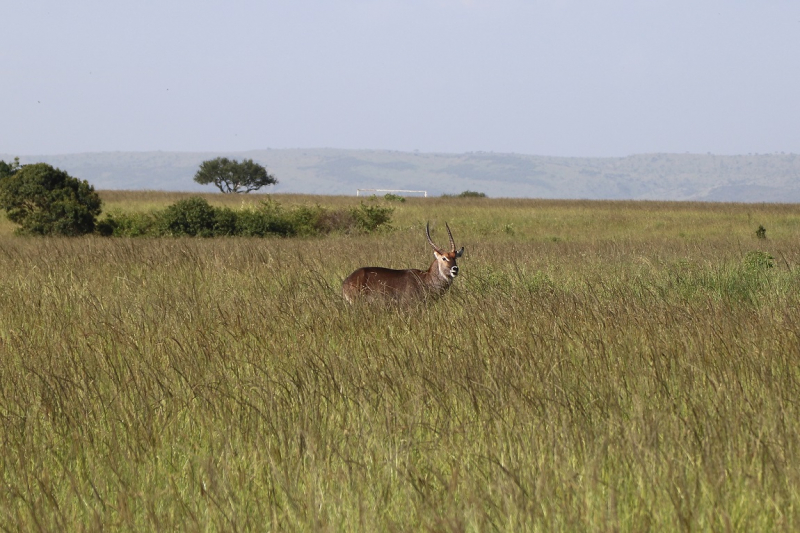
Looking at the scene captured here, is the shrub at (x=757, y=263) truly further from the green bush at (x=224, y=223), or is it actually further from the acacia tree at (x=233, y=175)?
the acacia tree at (x=233, y=175)

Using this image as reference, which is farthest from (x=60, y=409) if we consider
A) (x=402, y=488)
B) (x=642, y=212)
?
(x=642, y=212)

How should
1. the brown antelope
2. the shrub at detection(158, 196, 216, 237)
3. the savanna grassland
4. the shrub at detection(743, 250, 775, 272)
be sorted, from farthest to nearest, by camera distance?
the shrub at detection(158, 196, 216, 237) → the shrub at detection(743, 250, 775, 272) → the brown antelope → the savanna grassland

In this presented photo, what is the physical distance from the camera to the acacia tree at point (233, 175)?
84.6m

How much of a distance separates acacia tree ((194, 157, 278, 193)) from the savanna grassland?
259ft

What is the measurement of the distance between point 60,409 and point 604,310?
151 inches

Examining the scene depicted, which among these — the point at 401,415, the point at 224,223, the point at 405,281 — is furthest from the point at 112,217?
the point at 401,415

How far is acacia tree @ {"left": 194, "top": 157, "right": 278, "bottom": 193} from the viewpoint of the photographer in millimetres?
84562

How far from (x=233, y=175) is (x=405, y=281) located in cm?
7985

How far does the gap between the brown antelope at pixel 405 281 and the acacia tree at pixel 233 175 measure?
78465 mm

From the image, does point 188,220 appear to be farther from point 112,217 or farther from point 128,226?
point 112,217

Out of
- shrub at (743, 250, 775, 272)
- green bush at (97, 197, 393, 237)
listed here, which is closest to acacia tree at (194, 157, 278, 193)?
green bush at (97, 197, 393, 237)

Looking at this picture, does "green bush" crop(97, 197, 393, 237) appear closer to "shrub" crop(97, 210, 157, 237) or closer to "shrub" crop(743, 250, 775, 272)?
"shrub" crop(97, 210, 157, 237)

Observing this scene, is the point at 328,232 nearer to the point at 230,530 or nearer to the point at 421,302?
the point at 421,302

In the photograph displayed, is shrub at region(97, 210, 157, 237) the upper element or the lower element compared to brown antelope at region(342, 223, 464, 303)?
lower
